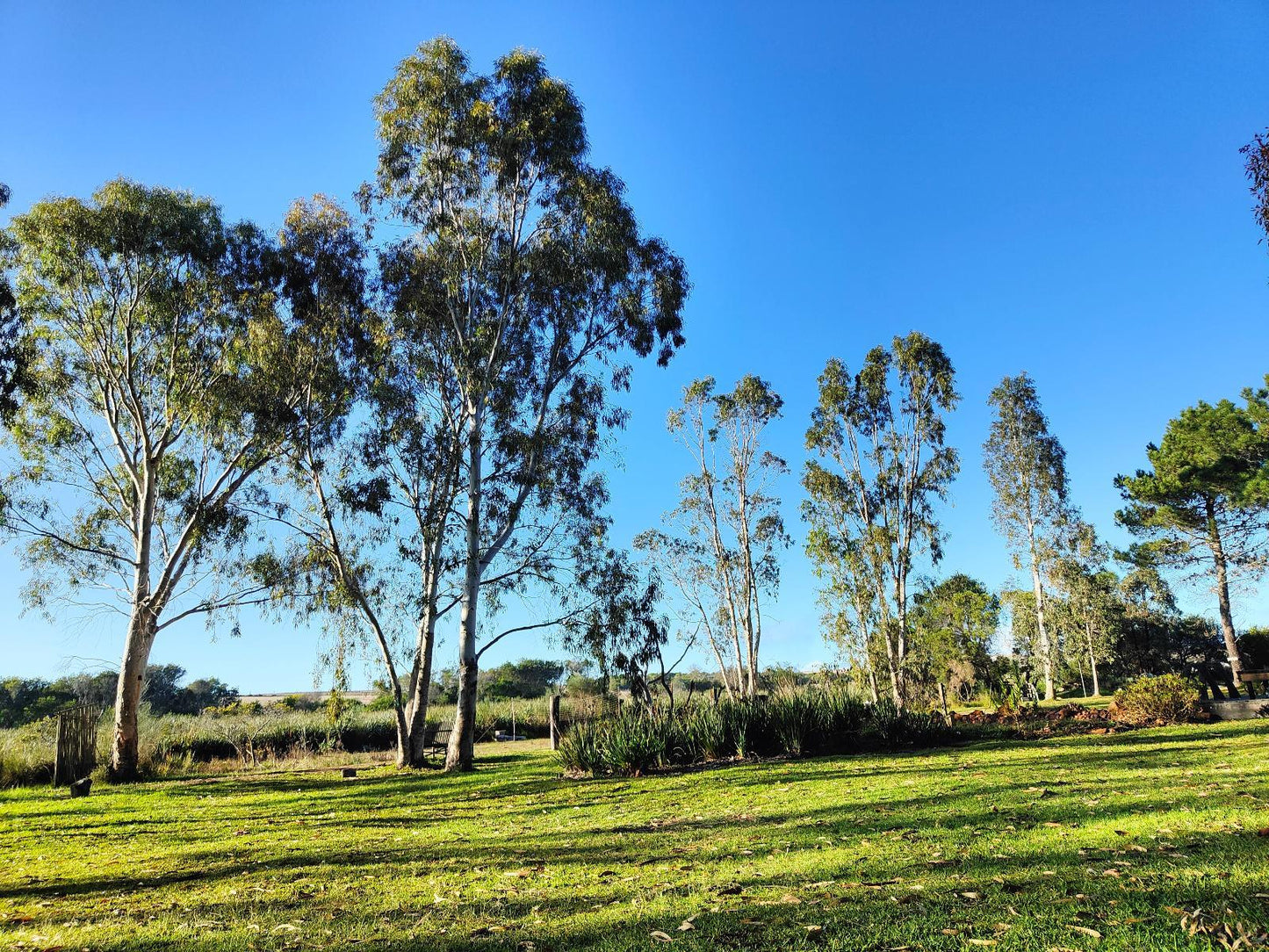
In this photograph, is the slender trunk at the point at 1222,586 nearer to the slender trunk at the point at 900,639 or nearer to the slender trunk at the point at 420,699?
the slender trunk at the point at 900,639

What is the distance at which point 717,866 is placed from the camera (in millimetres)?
4617

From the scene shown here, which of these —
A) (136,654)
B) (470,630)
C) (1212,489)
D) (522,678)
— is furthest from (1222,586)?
(522,678)

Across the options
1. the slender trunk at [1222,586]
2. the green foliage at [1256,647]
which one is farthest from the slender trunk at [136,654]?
the green foliage at [1256,647]

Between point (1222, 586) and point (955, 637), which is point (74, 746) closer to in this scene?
point (955, 637)

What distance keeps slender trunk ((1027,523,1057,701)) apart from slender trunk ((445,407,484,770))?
25256 millimetres

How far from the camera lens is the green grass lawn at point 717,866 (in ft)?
10.5

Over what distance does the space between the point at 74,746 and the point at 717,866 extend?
1606 centimetres

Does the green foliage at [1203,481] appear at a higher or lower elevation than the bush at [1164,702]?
higher

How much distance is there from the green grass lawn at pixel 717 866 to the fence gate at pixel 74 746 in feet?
20.4

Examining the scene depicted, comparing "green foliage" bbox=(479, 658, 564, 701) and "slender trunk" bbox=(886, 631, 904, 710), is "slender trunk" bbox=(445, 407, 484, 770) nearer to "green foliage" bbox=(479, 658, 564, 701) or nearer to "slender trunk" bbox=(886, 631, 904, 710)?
"slender trunk" bbox=(886, 631, 904, 710)

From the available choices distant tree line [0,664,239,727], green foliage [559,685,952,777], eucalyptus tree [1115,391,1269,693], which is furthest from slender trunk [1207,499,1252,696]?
distant tree line [0,664,239,727]

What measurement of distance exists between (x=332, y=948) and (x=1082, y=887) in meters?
3.75

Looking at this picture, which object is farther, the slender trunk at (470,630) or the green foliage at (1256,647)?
the green foliage at (1256,647)

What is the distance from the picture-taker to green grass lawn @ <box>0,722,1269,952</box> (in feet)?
10.5
